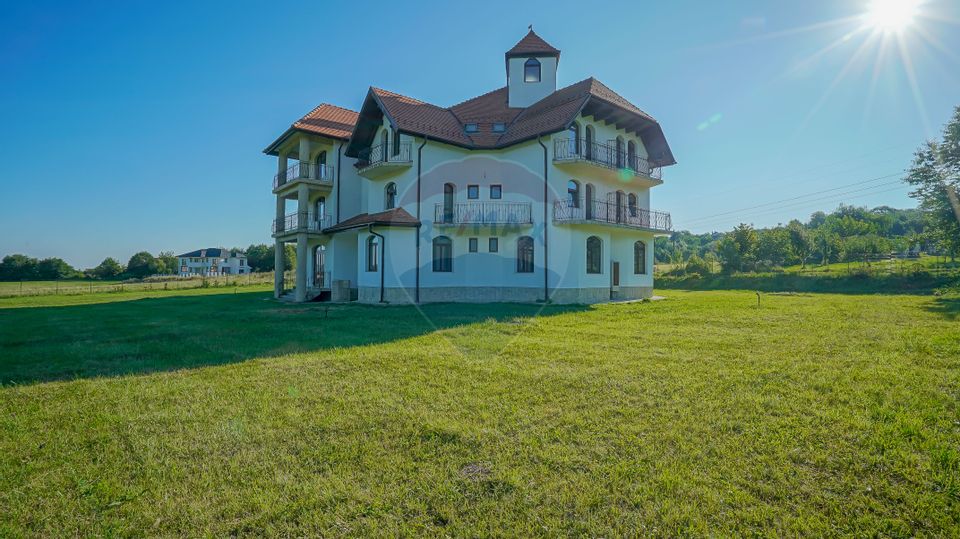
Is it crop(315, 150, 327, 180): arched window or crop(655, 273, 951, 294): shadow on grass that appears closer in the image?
crop(315, 150, 327, 180): arched window

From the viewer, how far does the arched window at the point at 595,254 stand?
19797 mm

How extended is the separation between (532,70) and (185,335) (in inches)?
786

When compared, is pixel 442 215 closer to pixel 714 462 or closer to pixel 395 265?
pixel 395 265

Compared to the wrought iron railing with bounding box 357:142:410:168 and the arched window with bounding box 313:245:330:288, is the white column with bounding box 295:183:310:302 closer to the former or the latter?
the arched window with bounding box 313:245:330:288

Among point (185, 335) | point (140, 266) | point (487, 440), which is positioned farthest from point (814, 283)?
point (140, 266)

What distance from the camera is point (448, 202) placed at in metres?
19.5

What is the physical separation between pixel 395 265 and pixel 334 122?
9.81 metres

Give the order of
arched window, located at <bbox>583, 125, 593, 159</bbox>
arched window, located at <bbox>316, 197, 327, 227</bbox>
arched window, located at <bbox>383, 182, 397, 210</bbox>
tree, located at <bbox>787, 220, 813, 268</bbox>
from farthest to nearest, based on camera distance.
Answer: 1. tree, located at <bbox>787, 220, 813, 268</bbox>
2. arched window, located at <bbox>316, 197, 327, 227</bbox>
3. arched window, located at <bbox>383, 182, 397, 210</bbox>
4. arched window, located at <bbox>583, 125, 593, 159</bbox>

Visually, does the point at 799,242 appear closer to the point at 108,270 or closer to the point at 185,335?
the point at 185,335

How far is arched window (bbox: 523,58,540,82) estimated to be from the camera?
902 inches

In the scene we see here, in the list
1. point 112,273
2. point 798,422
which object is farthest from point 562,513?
point 112,273

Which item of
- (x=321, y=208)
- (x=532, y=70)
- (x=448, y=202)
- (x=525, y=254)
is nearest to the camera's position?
(x=525, y=254)

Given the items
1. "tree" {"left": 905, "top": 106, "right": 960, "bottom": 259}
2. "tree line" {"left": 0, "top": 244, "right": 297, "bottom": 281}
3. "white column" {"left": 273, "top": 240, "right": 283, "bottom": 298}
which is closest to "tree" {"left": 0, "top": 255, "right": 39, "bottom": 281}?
"tree line" {"left": 0, "top": 244, "right": 297, "bottom": 281}

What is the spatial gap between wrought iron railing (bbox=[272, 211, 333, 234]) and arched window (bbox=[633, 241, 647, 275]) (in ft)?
52.1
